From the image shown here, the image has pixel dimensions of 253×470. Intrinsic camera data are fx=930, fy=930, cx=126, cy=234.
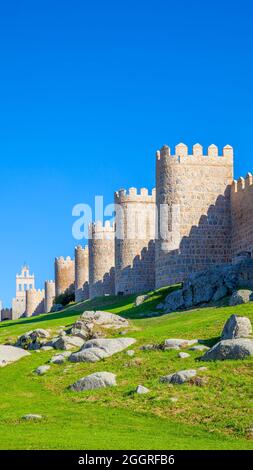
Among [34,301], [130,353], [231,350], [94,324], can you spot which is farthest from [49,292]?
[231,350]

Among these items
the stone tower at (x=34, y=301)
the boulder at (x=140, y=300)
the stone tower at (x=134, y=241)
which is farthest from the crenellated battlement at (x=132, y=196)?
the stone tower at (x=34, y=301)

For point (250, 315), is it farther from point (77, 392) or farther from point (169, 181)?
point (169, 181)

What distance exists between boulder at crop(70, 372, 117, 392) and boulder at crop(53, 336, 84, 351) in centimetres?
783

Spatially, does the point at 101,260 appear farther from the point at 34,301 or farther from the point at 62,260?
the point at 34,301

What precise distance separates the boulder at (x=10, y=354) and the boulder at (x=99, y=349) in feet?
9.72

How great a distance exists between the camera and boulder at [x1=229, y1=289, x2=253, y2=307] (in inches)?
1383

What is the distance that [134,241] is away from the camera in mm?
62938

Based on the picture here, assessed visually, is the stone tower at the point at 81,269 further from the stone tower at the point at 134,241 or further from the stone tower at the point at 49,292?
the stone tower at the point at 134,241

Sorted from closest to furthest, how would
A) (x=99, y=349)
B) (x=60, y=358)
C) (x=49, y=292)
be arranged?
1. (x=99, y=349)
2. (x=60, y=358)
3. (x=49, y=292)

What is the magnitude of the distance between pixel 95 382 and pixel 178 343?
4093mm

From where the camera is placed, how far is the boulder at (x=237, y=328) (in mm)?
26250

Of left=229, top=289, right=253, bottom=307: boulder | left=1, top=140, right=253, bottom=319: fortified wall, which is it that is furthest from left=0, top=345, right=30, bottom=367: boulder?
left=1, top=140, right=253, bottom=319: fortified wall

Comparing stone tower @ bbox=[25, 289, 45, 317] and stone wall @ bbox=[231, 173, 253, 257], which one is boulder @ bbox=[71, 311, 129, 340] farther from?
stone tower @ bbox=[25, 289, 45, 317]
